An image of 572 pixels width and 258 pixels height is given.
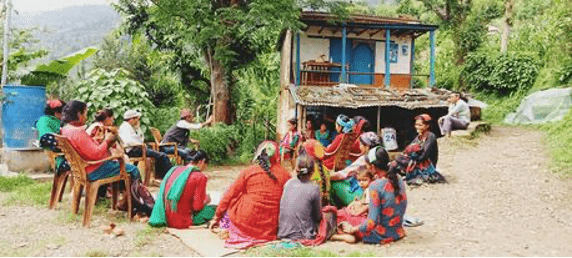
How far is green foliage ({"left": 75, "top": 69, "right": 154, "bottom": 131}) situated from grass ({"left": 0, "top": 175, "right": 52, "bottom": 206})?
Answer: 256cm

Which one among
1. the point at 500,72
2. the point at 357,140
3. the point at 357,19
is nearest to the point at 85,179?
the point at 357,140

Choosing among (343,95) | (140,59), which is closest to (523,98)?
(343,95)

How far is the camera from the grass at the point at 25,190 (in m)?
6.62

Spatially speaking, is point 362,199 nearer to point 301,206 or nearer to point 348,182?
point 348,182

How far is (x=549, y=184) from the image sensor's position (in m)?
7.84

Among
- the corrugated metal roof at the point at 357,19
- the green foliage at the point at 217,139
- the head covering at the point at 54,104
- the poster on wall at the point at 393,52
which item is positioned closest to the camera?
the head covering at the point at 54,104

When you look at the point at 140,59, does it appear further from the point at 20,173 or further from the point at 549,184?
the point at 549,184

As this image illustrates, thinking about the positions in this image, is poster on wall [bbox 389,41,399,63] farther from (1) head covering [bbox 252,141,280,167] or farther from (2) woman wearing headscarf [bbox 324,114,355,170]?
(1) head covering [bbox 252,141,280,167]

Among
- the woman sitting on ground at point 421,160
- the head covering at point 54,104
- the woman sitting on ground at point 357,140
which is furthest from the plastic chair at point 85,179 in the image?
the woman sitting on ground at point 421,160

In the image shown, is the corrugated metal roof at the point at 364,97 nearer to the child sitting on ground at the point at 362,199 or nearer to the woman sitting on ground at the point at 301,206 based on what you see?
the child sitting on ground at the point at 362,199

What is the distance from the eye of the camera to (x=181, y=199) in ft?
16.9

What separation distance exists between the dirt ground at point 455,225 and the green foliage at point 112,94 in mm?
2696

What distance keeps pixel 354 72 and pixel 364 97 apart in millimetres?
1700

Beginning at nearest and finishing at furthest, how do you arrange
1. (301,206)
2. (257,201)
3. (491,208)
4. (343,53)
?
(301,206)
(257,201)
(491,208)
(343,53)
